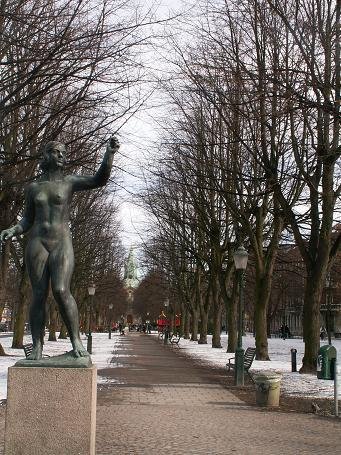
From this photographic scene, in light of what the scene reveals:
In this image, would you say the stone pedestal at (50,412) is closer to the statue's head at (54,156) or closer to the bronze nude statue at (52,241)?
the bronze nude statue at (52,241)

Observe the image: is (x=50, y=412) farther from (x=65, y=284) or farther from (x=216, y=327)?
(x=216, y=327)

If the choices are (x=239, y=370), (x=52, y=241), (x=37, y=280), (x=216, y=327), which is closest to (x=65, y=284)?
(x=37, y=280)

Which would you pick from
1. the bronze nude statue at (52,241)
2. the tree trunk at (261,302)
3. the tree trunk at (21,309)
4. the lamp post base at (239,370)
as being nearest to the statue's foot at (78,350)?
the bronze nude statue at (52,241)

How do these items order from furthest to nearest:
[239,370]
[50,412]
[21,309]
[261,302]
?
[21,309] < [261,302] < [239,370] < [50,412]

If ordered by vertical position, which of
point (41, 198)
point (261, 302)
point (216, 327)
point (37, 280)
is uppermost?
point (41, 198)

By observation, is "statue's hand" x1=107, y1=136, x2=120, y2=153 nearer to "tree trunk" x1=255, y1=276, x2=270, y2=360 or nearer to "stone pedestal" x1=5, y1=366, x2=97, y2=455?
"stone pedestal" x1=5, y1=366, x2=97, y2=455

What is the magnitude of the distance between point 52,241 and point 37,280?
16.5 inches

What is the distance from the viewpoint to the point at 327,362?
12.9 m

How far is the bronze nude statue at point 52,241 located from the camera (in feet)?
22.2

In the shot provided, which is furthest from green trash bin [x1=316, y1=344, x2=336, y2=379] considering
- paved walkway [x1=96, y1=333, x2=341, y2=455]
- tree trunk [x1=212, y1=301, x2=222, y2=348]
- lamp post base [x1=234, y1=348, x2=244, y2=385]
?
tree trunk [x1=212, y1=301, x2=222, y2=348]

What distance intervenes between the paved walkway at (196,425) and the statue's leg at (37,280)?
2.56 meters

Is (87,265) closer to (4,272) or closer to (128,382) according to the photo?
(4,272)

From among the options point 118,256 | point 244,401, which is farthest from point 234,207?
point 118,256

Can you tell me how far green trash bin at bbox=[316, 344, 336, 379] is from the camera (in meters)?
12.9
